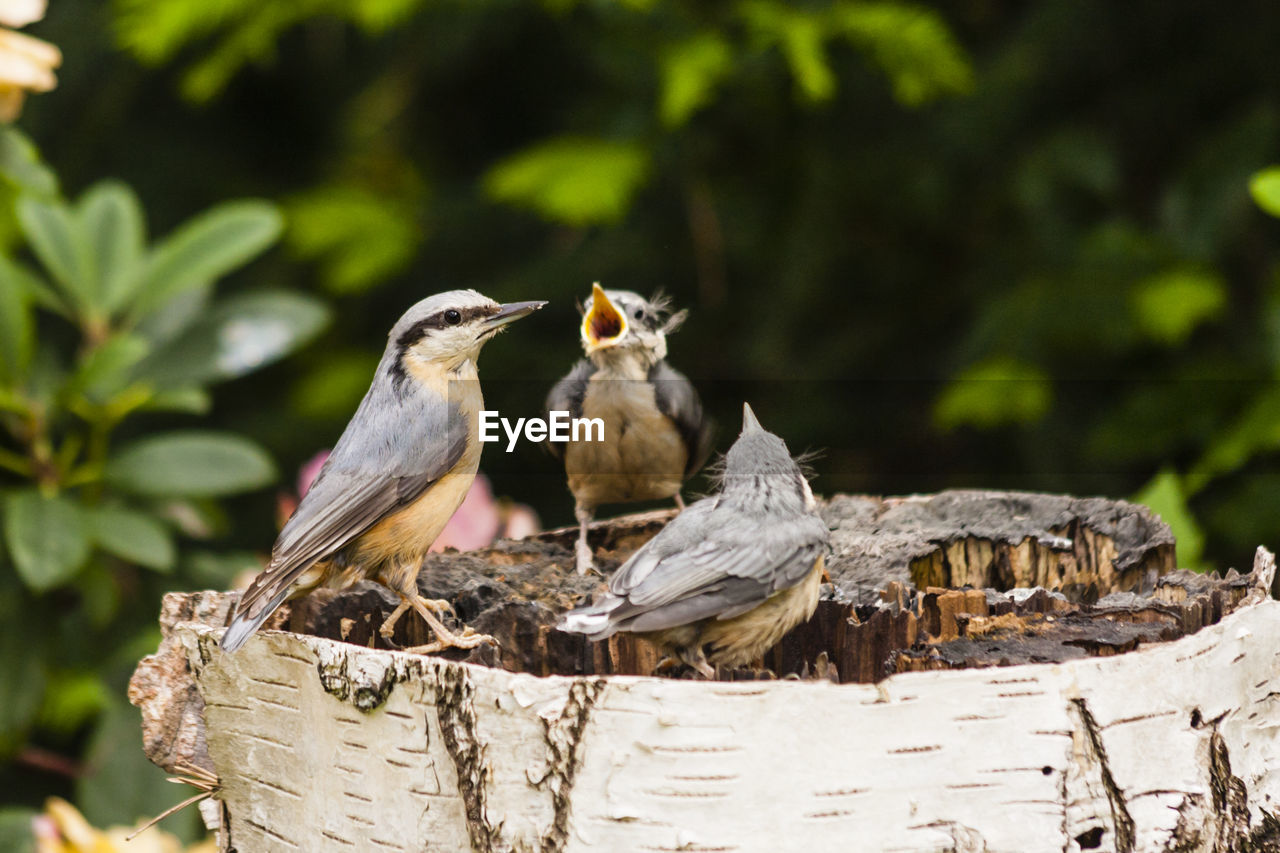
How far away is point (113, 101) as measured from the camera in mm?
4113

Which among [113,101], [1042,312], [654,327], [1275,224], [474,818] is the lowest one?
[474,818]

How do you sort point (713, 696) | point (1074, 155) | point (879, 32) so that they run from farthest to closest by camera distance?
point (1074, 155) < point (879, 32) < point (713, 696)

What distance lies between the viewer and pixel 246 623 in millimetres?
1501

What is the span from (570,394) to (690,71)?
1.16 meters

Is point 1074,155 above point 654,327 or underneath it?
above

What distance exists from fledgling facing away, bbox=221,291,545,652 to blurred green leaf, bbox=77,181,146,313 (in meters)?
1.17

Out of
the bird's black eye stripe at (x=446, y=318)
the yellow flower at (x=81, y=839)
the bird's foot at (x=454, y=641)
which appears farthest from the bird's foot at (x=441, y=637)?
the yellow flower at (x=81, y=839)

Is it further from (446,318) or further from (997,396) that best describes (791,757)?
(997,396)

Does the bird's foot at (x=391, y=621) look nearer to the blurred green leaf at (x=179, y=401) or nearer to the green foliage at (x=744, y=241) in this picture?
the green foliage at (x=744, y=241)

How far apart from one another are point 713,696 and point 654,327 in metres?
0.85

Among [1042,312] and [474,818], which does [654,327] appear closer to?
[474,818]

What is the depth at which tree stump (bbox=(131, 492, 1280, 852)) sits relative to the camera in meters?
1.28

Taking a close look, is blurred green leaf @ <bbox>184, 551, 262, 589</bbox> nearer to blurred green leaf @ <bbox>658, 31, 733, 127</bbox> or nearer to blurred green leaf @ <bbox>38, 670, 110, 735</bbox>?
blurred green leaf @ <bbox>38, 670, 110, 735</bbox>

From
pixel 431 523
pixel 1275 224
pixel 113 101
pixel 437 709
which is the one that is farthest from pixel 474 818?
pixel 113 101
